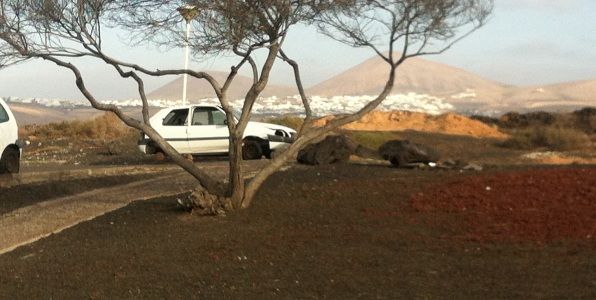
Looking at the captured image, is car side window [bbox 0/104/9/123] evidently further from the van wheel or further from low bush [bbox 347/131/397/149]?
low bush [bbox 347/131/397/149]

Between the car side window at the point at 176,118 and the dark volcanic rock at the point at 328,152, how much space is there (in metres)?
6.71

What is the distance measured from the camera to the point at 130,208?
585 inches

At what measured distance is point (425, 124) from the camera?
55469 mm

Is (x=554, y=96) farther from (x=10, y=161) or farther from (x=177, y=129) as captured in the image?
(x=10, y=161)

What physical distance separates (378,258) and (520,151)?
27756 mm

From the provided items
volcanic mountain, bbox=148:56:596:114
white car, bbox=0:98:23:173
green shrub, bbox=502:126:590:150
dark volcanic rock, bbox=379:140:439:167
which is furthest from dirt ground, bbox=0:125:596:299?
volcanic mountain, bbox=148:56:596:114

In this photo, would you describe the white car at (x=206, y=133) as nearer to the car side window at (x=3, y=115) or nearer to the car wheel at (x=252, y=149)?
the car wheel at (x=252, y=149)

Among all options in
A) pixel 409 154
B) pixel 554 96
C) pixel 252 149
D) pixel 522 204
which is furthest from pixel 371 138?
pixel 554 96

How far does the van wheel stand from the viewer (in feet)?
64.5

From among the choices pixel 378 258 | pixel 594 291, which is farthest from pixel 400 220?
pixel 594 291

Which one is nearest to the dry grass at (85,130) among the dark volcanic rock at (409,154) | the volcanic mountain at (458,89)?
the dark volcanic rock at (409,154)

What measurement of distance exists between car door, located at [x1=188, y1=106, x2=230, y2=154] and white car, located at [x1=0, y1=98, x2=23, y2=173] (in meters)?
7.24

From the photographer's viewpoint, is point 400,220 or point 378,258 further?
point 400,220

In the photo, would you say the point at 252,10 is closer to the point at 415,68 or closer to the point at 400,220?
the point at 400,220
